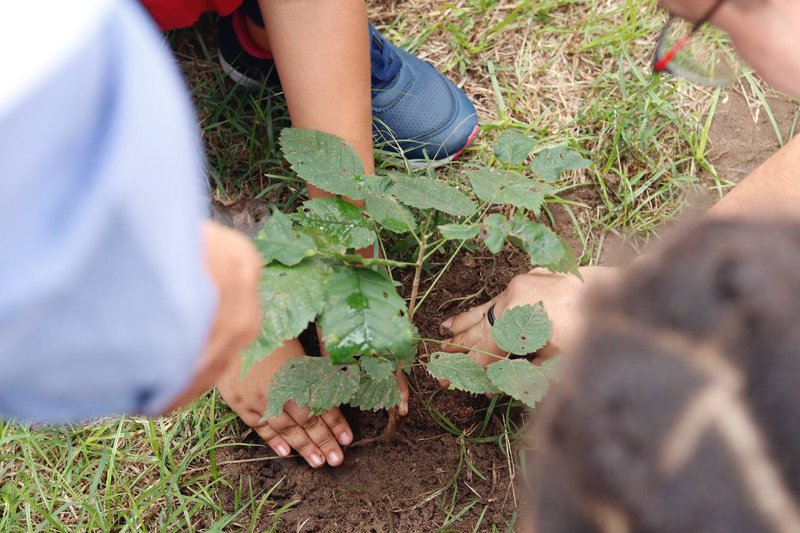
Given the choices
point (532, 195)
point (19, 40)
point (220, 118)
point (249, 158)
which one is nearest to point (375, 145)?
Answer: point (249, 158)

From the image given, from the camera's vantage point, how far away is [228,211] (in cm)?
169

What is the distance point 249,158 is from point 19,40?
1.30 metres

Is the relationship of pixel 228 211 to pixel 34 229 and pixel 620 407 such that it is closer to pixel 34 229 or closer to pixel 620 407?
pixel 34 229

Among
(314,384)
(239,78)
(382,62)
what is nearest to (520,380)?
(314,384)

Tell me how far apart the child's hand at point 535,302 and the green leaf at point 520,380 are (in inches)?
8.2

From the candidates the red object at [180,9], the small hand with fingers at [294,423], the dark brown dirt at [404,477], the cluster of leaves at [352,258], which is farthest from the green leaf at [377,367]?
the red object at [180,9]

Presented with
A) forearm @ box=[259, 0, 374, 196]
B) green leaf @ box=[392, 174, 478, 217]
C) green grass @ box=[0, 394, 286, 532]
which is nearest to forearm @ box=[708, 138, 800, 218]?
green leaf @ box=[392, 174, 478, 217]

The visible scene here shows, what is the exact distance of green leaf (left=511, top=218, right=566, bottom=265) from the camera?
3.34 feet

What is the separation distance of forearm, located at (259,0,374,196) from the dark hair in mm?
1036

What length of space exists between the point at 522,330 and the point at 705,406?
2.54 ft

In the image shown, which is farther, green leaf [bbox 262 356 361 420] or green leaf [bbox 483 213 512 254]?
green leaf [bbox 262 356 361 420]

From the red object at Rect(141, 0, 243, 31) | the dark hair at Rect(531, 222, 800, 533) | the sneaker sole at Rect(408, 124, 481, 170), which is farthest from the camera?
the sneaker sole at Rect(408, 124, 481, 170)

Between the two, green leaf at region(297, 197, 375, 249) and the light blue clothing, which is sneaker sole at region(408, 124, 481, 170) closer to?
green leaf at region(297, 197, 375, 249)

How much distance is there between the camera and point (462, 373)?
3.93 feet
